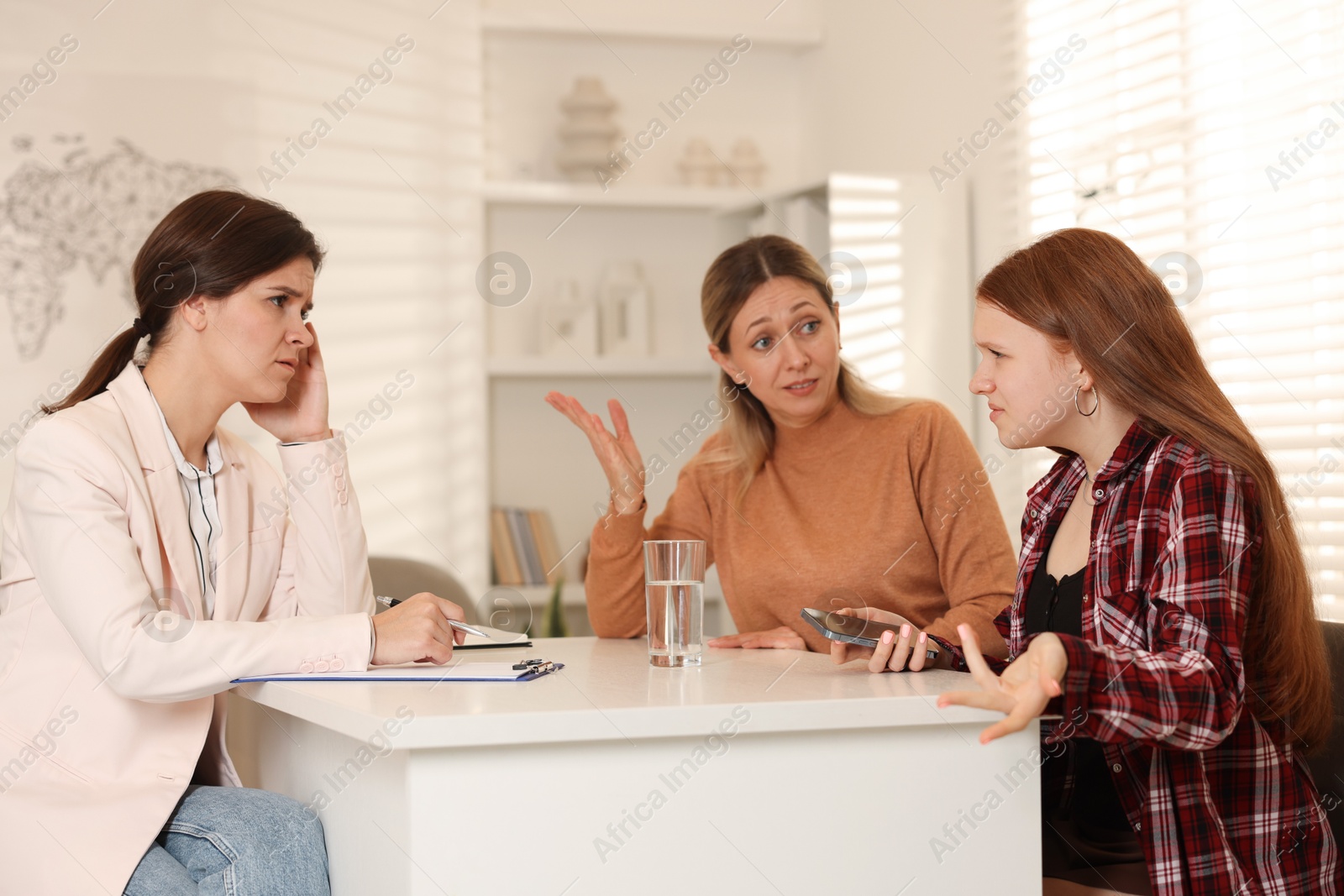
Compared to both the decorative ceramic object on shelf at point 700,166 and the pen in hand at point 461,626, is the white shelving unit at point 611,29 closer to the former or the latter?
the decorative ceramic object on shelf at point 700,166

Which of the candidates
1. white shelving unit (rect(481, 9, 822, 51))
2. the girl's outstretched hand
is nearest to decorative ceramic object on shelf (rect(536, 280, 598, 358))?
white shelving unit (rect(481, 9, 822, 51))

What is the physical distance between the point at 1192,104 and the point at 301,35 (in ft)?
8.30

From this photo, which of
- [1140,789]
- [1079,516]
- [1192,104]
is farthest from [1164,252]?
[1140,789]

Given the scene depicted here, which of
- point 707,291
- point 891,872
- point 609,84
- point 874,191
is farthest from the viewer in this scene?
point 609,84

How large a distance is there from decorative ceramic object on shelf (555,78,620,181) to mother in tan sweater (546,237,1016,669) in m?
1.71

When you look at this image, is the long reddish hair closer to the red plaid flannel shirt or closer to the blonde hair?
the red plaid flannel shirt

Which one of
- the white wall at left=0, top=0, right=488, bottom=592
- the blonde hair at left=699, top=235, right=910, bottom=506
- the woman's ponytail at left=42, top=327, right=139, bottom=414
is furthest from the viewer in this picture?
the white wall at left=0, top=0, right=488, bottom=592

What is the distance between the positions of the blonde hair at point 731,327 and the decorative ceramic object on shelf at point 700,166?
1.78 meters

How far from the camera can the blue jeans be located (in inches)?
51.6

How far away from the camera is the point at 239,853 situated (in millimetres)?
1322

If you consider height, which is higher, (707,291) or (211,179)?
(211,179)

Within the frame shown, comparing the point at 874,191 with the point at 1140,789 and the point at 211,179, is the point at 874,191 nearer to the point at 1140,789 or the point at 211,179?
the point at 211,179

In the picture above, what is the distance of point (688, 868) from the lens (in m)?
1.15

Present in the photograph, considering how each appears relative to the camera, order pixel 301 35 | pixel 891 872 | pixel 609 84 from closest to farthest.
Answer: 1. pixel 891 872
2. pixel 301 35
3. pixel 609 84
